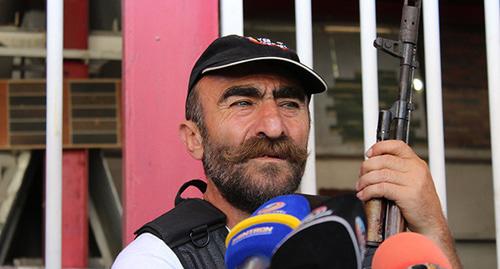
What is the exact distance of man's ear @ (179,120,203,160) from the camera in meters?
1.82

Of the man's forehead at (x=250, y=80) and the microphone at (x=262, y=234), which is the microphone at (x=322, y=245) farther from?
the man's forehead at (x=250, y=80)

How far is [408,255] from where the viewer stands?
1180 mm

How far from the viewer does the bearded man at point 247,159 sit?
158 cm

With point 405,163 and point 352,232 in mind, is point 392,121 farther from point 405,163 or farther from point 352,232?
point 352,232

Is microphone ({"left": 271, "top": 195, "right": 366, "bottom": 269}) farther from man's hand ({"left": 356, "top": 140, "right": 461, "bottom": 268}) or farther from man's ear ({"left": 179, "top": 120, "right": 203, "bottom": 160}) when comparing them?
man's ear ({"left": 179, "top": 120, "right": 203, "bottom": 160})

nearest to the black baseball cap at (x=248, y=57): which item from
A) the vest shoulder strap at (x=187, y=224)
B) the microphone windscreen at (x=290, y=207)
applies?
the vest shoulder strap at (x=187, y=224)

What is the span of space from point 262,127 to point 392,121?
0.25 metres

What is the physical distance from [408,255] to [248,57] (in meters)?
0.65

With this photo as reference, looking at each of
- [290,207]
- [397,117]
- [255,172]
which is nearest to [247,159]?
[255,172]

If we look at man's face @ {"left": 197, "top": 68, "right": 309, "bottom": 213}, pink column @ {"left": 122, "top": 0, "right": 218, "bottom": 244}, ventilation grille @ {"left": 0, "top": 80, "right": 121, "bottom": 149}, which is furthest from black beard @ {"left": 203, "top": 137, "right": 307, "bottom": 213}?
ventilation grille @ {"left": 0, "top": 80, "right": 121, "bottom": 149}

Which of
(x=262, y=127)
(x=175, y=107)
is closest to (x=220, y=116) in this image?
(x=262, y=127)

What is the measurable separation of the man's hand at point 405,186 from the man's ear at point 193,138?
388mm

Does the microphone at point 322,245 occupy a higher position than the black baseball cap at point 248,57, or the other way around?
the black baseball cap at point 248,57

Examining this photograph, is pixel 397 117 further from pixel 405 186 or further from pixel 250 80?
pixel 250 80
